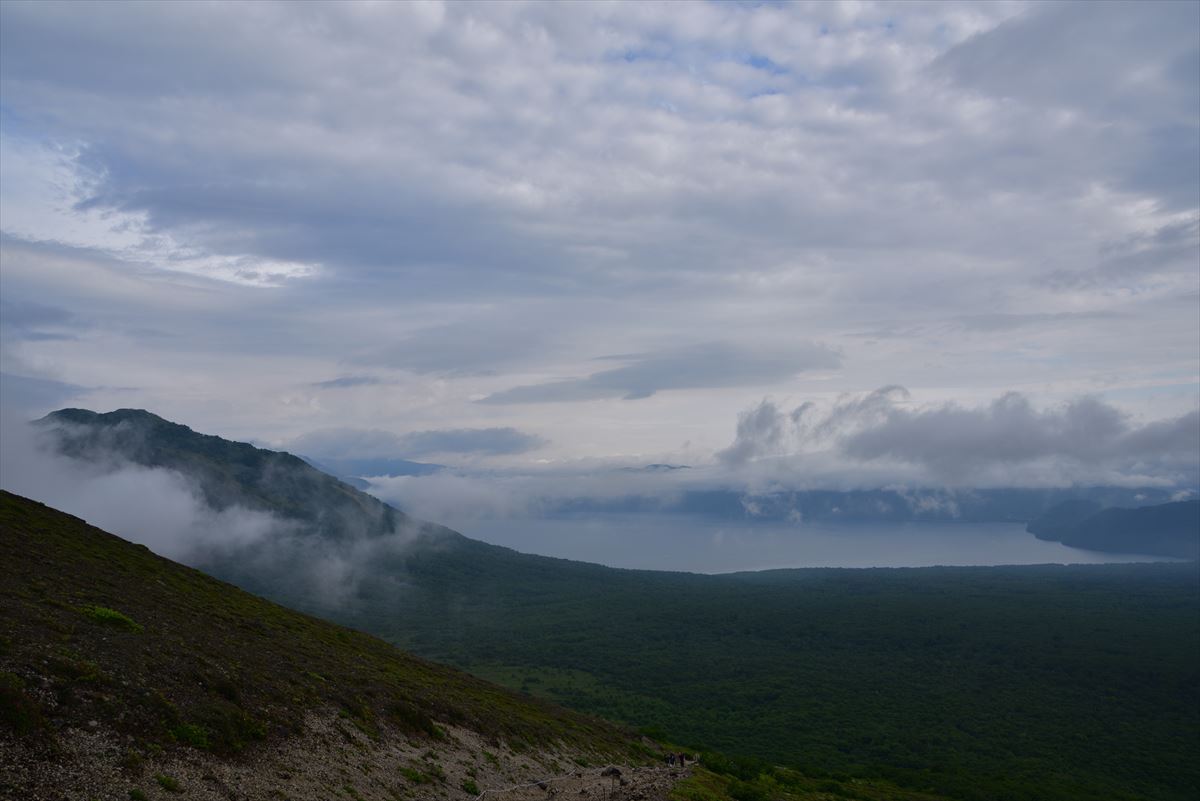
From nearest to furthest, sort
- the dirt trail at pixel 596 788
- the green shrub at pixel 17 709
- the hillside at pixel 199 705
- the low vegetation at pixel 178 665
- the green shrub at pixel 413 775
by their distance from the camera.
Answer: the green shrub at pixel 17 709 < the hillside at pixel 199 705 < the low vegetation at pixel 178 665 < the green shrub at pixel 413 775 < the dirt trail at pixel 596 788

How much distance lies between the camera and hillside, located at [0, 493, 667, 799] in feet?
55.7

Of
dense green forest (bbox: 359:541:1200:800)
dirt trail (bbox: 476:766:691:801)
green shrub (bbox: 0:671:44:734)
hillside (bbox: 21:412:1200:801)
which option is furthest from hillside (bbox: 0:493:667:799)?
hillside (bbox: 21:412:1200:801)

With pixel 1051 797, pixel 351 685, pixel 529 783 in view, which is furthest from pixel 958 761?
pixel 351 685

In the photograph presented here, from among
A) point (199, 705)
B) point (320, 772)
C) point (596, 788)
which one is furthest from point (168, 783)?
point (596, 788)

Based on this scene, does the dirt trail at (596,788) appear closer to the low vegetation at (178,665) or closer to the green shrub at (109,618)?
the low vegetation at (178,665)

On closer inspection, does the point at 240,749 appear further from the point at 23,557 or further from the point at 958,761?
the point at 958,761

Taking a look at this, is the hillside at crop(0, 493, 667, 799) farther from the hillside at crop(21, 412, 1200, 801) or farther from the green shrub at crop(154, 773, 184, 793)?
the hillside at crop(21, 412, 1200, 801)

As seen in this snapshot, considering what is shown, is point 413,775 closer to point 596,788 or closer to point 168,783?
point 596,788

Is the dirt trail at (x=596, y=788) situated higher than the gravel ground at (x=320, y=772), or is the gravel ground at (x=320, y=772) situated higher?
the gravel ground at (x=320, y=772)

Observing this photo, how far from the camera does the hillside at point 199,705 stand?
55.7ft

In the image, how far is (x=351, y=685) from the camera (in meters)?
31.3

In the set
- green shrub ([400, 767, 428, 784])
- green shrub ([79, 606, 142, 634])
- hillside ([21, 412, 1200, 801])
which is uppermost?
green shrub ([79, 606, 142, 634])

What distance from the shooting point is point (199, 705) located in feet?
69.6

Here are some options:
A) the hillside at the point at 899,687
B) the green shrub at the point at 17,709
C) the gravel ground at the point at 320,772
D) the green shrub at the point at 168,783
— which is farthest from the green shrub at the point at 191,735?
the hillside at the point at 899,687
